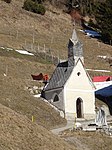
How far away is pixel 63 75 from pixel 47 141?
24.5 meters

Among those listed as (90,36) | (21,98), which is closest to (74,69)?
(21,98)

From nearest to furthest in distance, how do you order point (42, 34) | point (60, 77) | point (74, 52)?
point (60, 77) < point (74, 52) < point (42, 34)

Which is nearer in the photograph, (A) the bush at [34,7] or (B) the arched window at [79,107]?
(B) the arched window at [79,107]

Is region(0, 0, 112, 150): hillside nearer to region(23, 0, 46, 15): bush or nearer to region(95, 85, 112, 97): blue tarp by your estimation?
region(23, 0, 46, 15): bush

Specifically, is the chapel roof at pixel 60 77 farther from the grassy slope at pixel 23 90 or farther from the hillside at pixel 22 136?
the hillside at pixel 22 136

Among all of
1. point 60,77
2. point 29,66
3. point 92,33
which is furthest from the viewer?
point 92,33

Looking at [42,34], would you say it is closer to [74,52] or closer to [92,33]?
[92,33]

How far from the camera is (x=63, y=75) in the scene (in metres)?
49.8

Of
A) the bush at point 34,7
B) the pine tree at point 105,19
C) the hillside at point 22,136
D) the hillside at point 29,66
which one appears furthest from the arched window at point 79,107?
the bush at point 34,7

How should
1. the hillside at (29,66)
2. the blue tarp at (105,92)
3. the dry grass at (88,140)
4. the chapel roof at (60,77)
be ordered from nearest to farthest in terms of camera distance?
the hillside at (29,66)
the dry grass at (88,140)
the chapel roof at (60,77)
the blue tarp at (105,92)

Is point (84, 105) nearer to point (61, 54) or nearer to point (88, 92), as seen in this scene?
point (88, 92)

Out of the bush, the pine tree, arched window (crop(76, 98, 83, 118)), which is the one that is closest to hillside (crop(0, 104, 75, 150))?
arched window (crop(76, 98, 83, 118))

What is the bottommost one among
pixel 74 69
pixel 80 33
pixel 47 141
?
pixel 47 141

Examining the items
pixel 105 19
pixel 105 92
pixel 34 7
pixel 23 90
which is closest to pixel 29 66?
pixel 105 92
